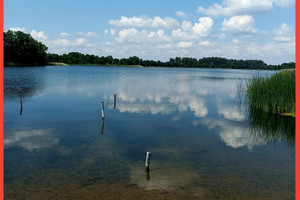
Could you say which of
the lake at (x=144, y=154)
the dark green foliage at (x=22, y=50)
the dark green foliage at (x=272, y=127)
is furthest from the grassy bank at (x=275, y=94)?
the dark green foliage at (x=22, y=50)

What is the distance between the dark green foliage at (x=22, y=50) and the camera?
5733 inches

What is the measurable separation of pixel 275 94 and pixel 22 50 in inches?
6176

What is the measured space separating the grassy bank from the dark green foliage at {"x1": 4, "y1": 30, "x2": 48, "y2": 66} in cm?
14307

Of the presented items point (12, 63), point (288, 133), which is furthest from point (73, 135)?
point (12, 63)

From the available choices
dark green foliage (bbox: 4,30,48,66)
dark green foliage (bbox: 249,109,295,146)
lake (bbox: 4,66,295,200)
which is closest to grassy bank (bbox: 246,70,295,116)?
dark green foliage (bbox: 249,109,295,146)

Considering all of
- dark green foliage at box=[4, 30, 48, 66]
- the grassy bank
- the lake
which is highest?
dark green foliage at box=[4, 30, 48, 66]

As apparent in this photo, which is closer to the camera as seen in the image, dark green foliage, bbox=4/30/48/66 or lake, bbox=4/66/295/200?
lake, bbox=4/66/295/200

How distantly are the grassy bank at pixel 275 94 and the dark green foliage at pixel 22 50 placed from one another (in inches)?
5633

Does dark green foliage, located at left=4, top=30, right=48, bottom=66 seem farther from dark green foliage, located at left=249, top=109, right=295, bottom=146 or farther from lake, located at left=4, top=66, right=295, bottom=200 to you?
dark green foliage, located at left=249, top=109, right=295, bottom=146

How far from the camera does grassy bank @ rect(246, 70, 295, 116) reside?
3062 centimetres

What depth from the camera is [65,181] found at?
13.9 m

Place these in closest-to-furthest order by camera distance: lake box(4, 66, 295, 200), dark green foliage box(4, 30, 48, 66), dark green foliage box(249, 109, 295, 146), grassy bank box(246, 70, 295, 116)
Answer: lake box(4, 66, 295, 200) < dark green foliage box(249, 109, 295, 146) < grassy bank box(246, 70, 295, 116) < dark green foliage box(4, 30, 48, 66)

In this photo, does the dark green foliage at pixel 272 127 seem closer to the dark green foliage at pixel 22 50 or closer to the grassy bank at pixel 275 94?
the grassy bank at pixel 275 94

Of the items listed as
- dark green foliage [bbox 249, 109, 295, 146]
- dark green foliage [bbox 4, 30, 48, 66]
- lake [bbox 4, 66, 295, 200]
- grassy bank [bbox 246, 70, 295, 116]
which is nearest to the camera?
lake [bbox 4, 66, 295, 200]
